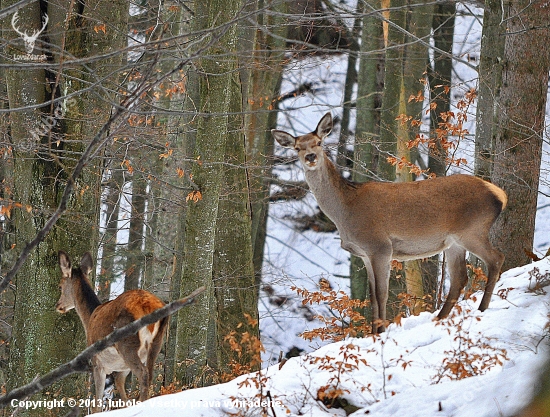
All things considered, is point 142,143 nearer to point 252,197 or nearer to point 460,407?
point 460,407

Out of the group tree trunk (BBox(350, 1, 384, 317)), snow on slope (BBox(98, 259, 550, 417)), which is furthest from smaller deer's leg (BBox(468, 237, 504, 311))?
tree trunk (BBox(350, 1, 384, 317))

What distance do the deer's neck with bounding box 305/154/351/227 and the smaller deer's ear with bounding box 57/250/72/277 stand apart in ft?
9.02

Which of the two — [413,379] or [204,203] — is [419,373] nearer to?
[413,379]

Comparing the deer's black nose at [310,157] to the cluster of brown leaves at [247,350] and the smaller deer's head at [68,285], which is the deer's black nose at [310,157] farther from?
the smaller deer's head at [68,285]

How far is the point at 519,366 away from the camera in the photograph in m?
4.90

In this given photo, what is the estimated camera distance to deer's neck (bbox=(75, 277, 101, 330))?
844 centimetres

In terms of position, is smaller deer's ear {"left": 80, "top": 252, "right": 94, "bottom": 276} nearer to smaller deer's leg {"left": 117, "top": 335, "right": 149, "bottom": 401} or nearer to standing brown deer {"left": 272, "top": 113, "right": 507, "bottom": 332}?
smaller deer's leg {"left": 117, "top": 335, "right": 149, "bottom": 401}

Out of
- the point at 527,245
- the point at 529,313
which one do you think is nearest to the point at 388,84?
the point at 527,245

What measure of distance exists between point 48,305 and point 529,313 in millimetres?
4928

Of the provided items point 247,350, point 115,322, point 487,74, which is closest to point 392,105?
point 487,74

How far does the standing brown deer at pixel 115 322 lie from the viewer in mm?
7477

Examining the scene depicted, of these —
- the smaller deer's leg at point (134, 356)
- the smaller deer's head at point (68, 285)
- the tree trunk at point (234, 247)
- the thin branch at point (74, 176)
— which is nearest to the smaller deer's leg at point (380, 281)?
the smaller deer's leg at point (134, 356)

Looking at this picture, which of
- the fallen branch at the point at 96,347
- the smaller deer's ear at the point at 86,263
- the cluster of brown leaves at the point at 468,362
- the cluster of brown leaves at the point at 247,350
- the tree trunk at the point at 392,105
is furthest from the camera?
the tree trunk at the point at 392,105

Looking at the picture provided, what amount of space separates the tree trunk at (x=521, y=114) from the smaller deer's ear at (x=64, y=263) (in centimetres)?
513
